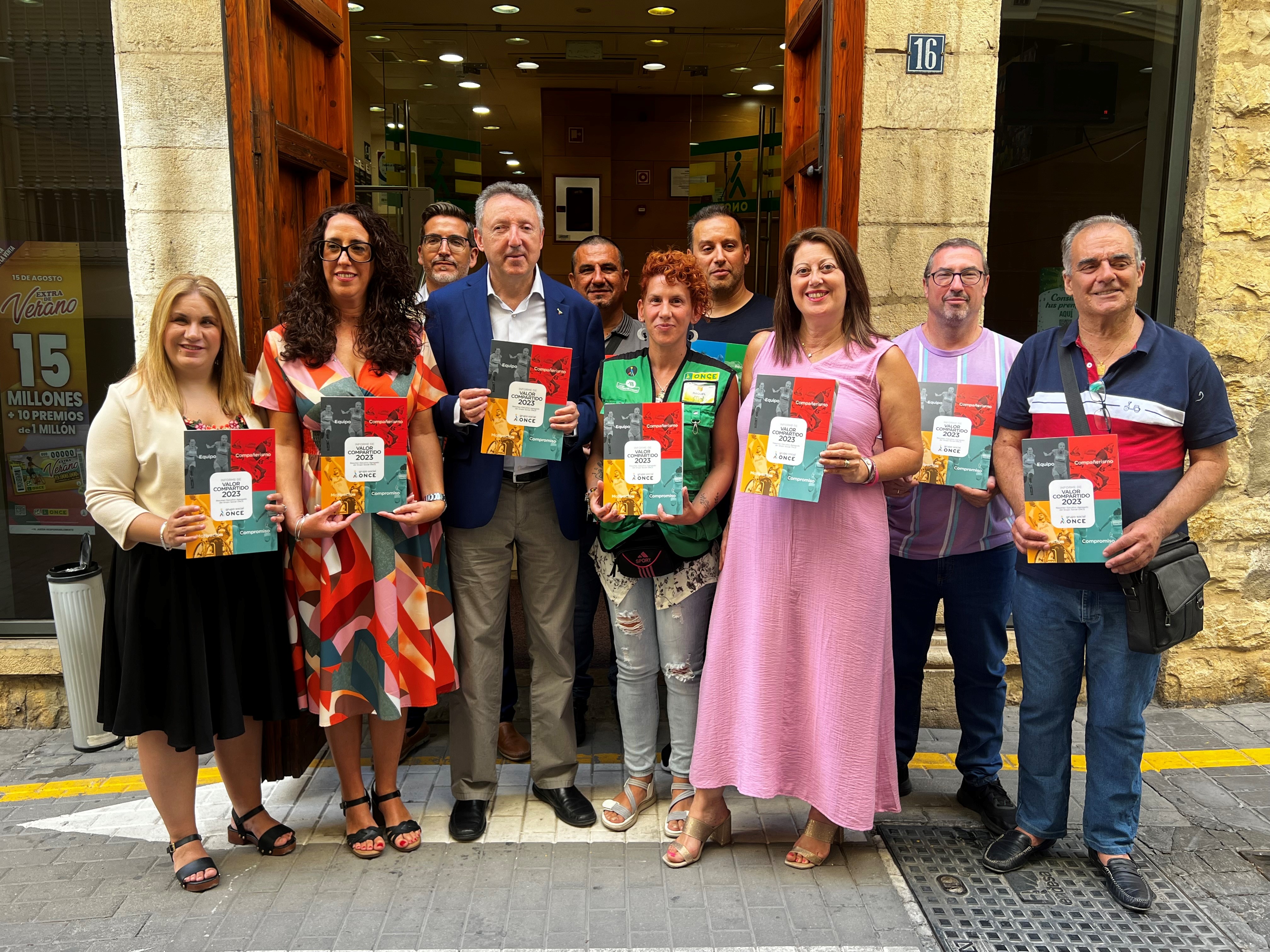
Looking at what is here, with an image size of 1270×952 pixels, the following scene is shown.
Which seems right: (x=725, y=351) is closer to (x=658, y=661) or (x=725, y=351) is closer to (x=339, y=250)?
(x=658, y=661)

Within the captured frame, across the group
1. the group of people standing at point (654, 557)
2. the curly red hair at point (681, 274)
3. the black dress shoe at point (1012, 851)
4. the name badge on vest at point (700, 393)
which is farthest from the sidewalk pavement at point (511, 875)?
the curly red hair at point (681, 274)

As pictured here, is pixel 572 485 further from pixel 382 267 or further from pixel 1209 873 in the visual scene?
pixel 1209 873

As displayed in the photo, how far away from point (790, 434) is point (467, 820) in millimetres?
1937

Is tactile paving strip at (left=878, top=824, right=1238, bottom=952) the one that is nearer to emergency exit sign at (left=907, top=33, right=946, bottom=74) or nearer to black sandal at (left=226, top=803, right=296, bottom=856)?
black sandal at (left=226, top=803, right=296, bottom=856)

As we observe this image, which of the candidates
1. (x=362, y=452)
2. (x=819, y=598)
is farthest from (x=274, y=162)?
(x=819, y=598)

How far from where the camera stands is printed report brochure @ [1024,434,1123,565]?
2.93 meters

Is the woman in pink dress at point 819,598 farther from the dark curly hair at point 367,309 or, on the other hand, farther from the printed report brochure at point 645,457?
the dark curly hair at point 367,309

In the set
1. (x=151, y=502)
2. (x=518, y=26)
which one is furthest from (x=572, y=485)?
(x=518, y=26)

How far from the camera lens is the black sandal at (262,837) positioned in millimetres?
3461

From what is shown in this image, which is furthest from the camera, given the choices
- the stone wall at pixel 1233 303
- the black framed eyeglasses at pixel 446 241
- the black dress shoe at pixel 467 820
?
the stone wall at pixel 1233 303

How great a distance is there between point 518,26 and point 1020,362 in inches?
300

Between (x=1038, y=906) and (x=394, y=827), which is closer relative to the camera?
(x=1038, y=906)

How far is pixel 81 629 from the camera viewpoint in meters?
4.09

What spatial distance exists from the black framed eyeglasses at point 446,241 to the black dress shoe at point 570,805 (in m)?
2.47
